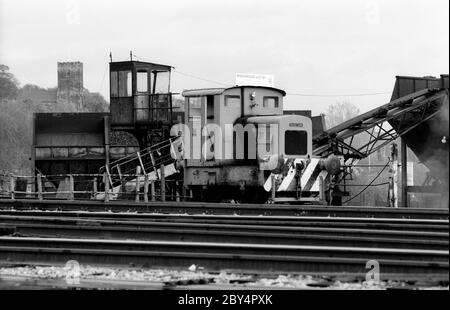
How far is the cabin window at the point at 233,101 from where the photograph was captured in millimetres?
23938

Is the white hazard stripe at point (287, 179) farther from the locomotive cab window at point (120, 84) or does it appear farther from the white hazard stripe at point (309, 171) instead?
the locomotive cab window at point (120, 84)

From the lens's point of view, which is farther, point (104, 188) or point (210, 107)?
point (104, 188)

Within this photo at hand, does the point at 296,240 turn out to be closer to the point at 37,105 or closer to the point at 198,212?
the point at 198,212

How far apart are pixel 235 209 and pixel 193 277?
26.5 ft

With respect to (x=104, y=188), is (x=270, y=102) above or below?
above

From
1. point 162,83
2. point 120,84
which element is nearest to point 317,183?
point 162,83

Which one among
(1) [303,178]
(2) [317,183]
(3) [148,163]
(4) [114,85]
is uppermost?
(4) [114,85]

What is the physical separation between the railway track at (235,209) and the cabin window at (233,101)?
228 inches

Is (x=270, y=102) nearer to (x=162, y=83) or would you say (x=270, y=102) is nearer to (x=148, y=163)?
(x=148, y=163)

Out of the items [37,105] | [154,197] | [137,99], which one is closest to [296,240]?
[154,197]

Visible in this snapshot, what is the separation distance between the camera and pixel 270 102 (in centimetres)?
2473

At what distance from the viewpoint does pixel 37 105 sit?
72688mm

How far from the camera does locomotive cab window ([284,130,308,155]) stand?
23.7 meters
